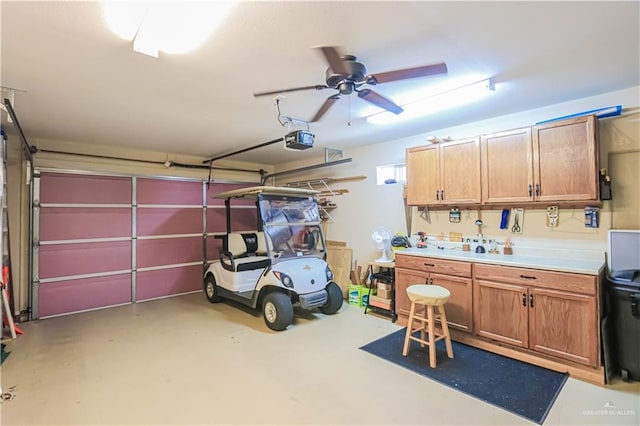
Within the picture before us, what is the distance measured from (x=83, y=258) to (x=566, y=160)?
6577mm

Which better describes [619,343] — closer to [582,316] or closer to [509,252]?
[582,316]

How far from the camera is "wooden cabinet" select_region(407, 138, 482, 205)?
12.1 ft

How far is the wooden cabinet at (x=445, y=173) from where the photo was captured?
3.70m

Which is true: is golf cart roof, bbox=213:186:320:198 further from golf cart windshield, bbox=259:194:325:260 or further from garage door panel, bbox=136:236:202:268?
garage door panel, bbox=136:236:202:268

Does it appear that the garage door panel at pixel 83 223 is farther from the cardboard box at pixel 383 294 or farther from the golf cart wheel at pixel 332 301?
the cardboard box at pixel 383 294

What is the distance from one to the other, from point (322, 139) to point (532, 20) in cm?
329

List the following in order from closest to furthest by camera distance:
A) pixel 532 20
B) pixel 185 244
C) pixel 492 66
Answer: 1. pixel 532 20
2. pixel 492 66
3. pixel 185 244

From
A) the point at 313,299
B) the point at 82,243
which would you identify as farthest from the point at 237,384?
the point at 82,243

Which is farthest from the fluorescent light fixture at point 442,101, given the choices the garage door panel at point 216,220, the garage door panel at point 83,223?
the garage door panel at point 83,223

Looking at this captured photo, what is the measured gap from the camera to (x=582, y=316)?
8.83ft

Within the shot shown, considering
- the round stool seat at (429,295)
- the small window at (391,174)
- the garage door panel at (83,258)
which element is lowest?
the round stool seat at (429,295)

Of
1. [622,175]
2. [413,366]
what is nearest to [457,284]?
[413,366]

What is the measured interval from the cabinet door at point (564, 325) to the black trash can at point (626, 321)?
0.72 feet

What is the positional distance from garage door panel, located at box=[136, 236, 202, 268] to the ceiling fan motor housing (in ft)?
15.6
